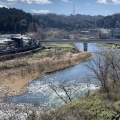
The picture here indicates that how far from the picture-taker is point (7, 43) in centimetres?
4662

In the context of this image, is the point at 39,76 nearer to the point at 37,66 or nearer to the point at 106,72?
the point at 37,66

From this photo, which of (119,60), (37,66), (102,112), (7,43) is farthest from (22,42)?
(102,112)

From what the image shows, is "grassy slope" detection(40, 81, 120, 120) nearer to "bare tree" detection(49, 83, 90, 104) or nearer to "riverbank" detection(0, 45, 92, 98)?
"bare tree" detection(49, 83, 90, 104)

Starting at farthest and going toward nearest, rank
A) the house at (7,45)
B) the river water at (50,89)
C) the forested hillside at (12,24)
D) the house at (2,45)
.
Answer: the forested hillside at (12,24) < the house at (7,45) < the house at (2,45) < the river water at (50,89)

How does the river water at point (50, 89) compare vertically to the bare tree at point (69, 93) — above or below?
below

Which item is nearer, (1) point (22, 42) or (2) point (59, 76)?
(2) point (59, 76)

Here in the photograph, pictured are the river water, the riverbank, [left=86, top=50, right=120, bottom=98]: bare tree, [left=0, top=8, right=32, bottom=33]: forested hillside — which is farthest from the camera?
[left=0, top=8, right=32, bottom=33]: forested hillside

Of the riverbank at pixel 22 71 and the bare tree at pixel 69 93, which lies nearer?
the bare tree at pixel 69 93

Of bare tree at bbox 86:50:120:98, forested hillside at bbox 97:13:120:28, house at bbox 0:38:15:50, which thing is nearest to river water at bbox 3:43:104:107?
bare tree at bbox 86:50:120:98

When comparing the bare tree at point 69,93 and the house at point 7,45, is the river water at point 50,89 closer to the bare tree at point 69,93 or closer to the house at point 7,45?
the bare tree at point 69,93

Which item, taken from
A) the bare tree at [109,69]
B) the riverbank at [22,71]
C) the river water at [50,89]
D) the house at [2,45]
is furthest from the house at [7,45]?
the bare tree at [109,69]

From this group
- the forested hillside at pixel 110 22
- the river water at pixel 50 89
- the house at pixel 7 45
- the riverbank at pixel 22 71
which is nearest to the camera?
the river water at pixel 50 89

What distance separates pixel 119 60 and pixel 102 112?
10183 mm

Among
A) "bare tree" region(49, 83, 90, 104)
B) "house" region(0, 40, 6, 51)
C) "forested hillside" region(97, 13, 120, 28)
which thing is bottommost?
"bare tree" region(49, 83, 90, 104)
